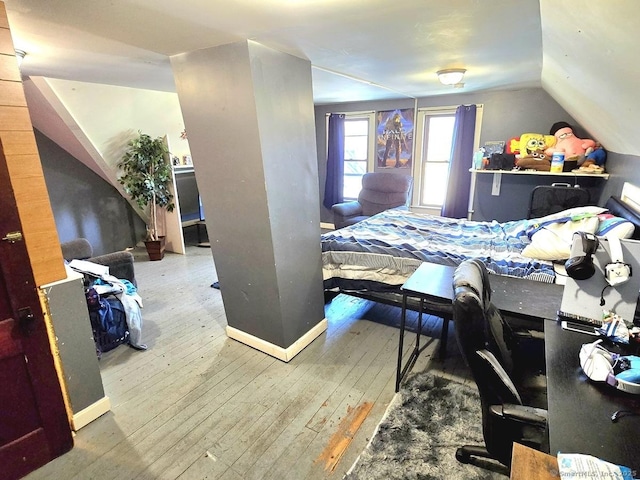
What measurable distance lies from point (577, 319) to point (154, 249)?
472 cm

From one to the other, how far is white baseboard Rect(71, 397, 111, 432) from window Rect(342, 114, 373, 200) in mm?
4665

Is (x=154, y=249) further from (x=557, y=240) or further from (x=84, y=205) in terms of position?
(x=557, y=240)

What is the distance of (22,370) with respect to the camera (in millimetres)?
1572

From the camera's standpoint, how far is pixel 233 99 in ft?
6.57

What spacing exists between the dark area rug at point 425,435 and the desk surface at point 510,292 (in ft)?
2.30

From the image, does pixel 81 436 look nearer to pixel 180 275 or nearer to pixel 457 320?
pixel 457 320

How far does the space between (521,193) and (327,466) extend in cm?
407

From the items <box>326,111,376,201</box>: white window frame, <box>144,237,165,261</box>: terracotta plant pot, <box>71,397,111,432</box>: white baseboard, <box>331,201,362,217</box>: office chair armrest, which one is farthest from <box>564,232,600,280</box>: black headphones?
<box>144,237,165,261</box>: terracotta plant pot

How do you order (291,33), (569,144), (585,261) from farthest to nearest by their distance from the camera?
(569,144), (291,33), (585,261)

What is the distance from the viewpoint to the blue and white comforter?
2396 millimetres

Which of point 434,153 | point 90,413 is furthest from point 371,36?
point 434,153

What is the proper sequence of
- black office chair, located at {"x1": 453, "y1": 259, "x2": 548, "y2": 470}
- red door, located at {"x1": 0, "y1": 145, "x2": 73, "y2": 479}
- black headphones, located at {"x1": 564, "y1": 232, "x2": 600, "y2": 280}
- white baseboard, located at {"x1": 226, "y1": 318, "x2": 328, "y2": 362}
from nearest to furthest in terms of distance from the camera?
black office chair, located at {"x1": 453, "y1": 259, "x2": 548, "y2": 470} → black headphones, located at {"x1": 564, "y1": 232, "x2": 600, "y2": 280} → red door, located at {"x1": 0, "y1": 145, "x2": 73, "y2": 479} → white baseboard, located at {"x1": 226, "y1": 318, "x2": 328, "y2": 362}

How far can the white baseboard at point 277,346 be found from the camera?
251 centimetres

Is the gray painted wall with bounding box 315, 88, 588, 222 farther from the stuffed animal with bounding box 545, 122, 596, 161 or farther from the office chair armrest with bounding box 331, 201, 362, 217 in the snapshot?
the office chair armrest with bounding box 331, 201, 362, 217
